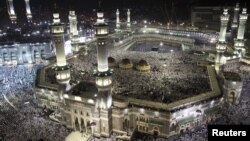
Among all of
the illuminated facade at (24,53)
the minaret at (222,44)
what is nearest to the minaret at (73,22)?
the illuminated facade at (24,53)

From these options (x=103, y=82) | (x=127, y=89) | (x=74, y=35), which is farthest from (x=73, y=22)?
(x=103, y=82)

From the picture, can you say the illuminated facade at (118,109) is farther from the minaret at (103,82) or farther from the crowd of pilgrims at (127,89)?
the crowd of pilgrims at (127,89)

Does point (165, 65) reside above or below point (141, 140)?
above

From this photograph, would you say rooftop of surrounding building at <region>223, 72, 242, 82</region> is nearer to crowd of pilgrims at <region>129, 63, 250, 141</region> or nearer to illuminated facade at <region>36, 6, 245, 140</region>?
crowd of pilgrims at <region>129, 63, 250, 141</region>

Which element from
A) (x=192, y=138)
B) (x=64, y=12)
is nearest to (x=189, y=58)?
(x=192, y=138)

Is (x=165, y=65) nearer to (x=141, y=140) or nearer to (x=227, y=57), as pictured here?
(x=227, y=57)

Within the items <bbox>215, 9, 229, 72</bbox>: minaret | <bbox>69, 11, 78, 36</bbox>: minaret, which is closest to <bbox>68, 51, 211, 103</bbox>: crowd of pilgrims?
<bbox>215, 9, 229, 72</bbox>: minaret
